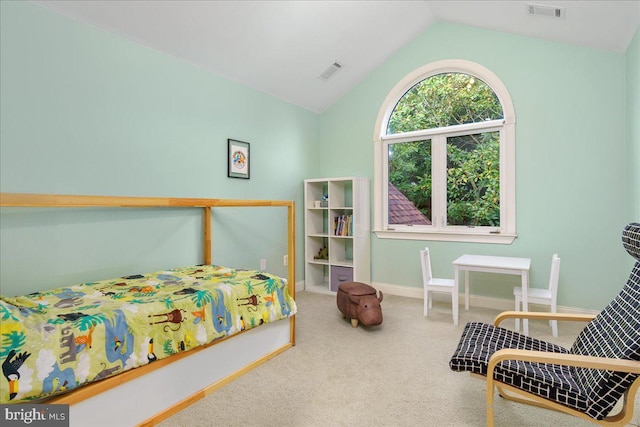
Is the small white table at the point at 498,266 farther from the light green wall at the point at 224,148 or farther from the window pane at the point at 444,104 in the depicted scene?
the window pane at the point at 444,104

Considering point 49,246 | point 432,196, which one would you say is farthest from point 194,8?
point 432,196

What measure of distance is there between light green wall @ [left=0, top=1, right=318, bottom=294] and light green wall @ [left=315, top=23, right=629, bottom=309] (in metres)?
2.46

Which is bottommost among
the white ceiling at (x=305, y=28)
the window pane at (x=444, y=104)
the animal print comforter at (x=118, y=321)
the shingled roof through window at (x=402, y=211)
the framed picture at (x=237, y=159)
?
the animal print comforter at (x=118, y=321)

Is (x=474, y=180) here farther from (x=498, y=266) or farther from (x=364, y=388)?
(x=364, y=388)

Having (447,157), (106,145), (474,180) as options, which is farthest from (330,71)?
(106,145)

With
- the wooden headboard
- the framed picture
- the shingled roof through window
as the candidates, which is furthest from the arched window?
the wooden headboard

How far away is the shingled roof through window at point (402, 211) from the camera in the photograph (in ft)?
13.4

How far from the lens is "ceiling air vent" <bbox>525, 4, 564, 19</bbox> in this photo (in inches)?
108

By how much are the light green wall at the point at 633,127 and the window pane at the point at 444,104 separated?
1.01 m

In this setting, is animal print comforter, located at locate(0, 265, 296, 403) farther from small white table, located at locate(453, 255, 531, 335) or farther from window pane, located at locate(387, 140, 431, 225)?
window pane, located at locate(387, 140, 431, 225)

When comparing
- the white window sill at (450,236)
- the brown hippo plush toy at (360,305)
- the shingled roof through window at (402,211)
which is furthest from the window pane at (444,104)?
the brown hippo plush toy at (360,305)

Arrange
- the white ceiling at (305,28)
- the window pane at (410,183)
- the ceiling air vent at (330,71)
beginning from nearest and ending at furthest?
the white ceiling at (305,28) → the ceiling air vent at (330,71) → the window pane at (410,183)

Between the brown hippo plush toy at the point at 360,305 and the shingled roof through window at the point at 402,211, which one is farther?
the shingled roof through window at the point at 402,211

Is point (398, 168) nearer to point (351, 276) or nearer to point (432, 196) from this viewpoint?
point (432, 196)
